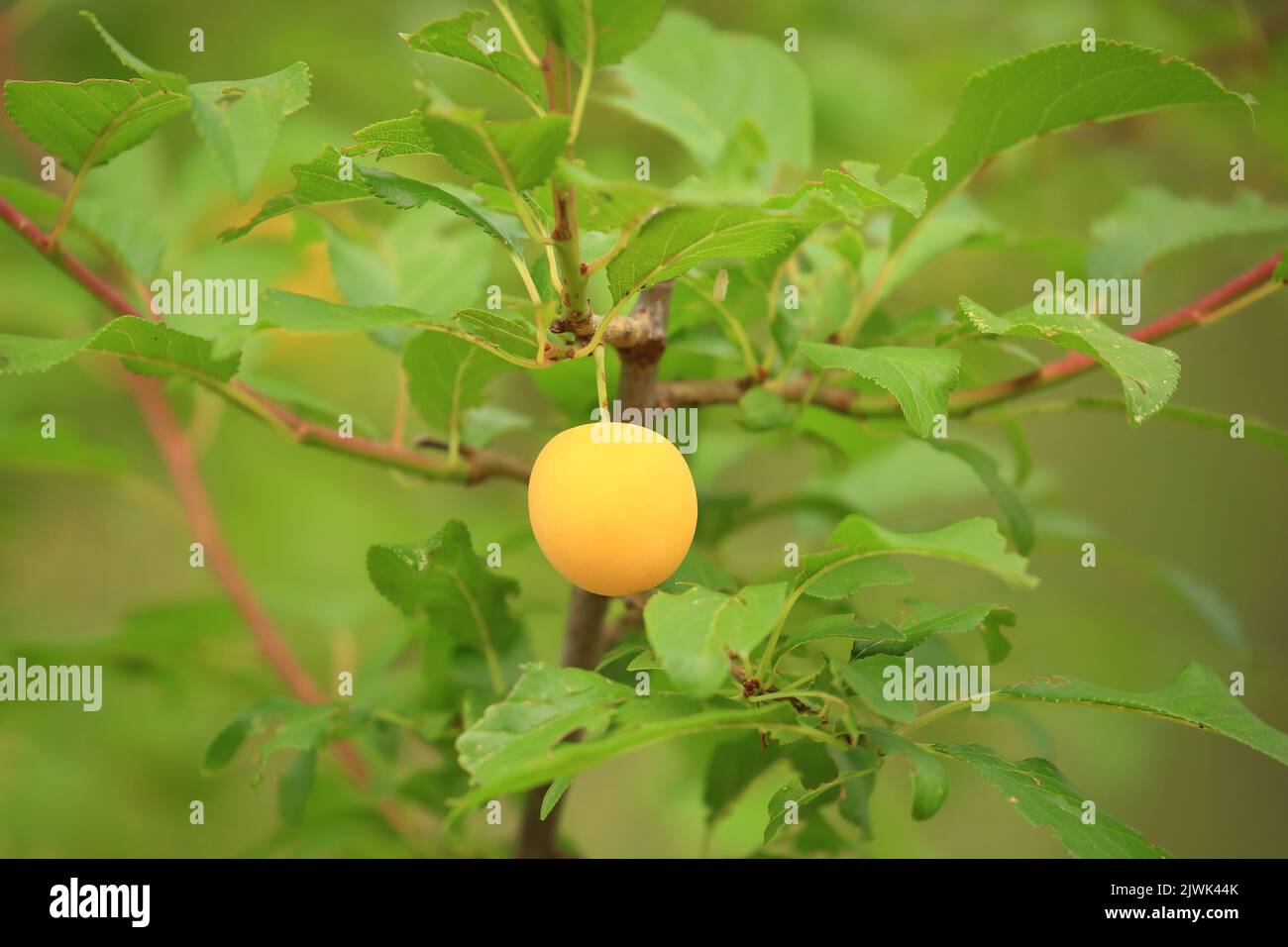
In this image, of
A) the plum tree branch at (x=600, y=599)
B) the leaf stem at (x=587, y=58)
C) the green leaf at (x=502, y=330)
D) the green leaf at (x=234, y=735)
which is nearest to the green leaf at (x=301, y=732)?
the green leaf at (x=234, y=735)

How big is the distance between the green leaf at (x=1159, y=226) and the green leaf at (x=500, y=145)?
17.9 inches

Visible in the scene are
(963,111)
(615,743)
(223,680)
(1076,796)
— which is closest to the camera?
(615,743)

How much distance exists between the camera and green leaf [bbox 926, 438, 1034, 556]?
2.23 ft

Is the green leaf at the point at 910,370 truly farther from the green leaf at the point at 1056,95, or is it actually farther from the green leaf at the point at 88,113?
the green leaf at the point at 88,113

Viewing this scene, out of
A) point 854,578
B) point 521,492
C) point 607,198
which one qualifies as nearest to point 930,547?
point 854,578

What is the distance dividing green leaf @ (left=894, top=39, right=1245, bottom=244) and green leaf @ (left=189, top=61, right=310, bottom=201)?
0.35 m

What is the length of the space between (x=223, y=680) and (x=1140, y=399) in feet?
2.61

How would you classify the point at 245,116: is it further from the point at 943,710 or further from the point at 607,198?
the point at 943,710

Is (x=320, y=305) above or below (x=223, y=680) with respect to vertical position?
above

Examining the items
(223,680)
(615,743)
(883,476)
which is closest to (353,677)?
(223,680)

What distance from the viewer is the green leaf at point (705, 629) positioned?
43 cm

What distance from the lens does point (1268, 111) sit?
4.48ft

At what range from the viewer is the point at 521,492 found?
5.52ft
